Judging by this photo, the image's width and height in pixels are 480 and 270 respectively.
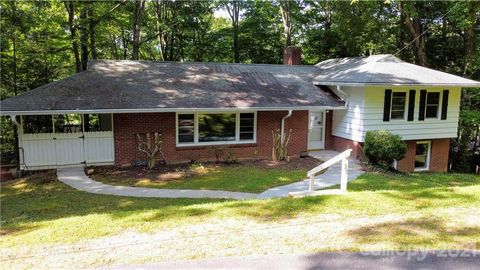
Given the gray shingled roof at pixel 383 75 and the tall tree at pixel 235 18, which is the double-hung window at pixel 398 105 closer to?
the gray shingled roof at pixel 383 75

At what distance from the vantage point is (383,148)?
43.0ft

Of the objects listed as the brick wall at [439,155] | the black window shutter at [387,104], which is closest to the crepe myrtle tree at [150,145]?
the black window shutter at [387,104]

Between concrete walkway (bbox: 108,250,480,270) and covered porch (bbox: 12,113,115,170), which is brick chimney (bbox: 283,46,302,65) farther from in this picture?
concrete walkway (bbox: 108,250,480,270)

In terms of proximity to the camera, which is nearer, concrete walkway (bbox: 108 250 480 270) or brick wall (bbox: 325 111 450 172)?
concrete walkway (bbox: 108 250 480 270)

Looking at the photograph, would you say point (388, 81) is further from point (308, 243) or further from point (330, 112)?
point (308, 243)

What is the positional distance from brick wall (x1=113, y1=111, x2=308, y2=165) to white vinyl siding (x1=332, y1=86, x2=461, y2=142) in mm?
1651

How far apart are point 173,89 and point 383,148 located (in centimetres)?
794

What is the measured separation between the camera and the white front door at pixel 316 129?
16.0m

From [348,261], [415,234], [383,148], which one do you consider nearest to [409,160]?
[383,148]

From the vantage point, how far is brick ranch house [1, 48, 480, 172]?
40.2ft

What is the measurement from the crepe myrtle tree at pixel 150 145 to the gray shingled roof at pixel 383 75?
24.4 ft

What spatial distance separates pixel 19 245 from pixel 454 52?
24.5 meters

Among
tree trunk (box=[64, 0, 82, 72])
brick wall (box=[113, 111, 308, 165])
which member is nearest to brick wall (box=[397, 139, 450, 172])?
brick wall (box=[113, 111, 308, 165])

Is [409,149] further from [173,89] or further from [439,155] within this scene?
[173,89]
